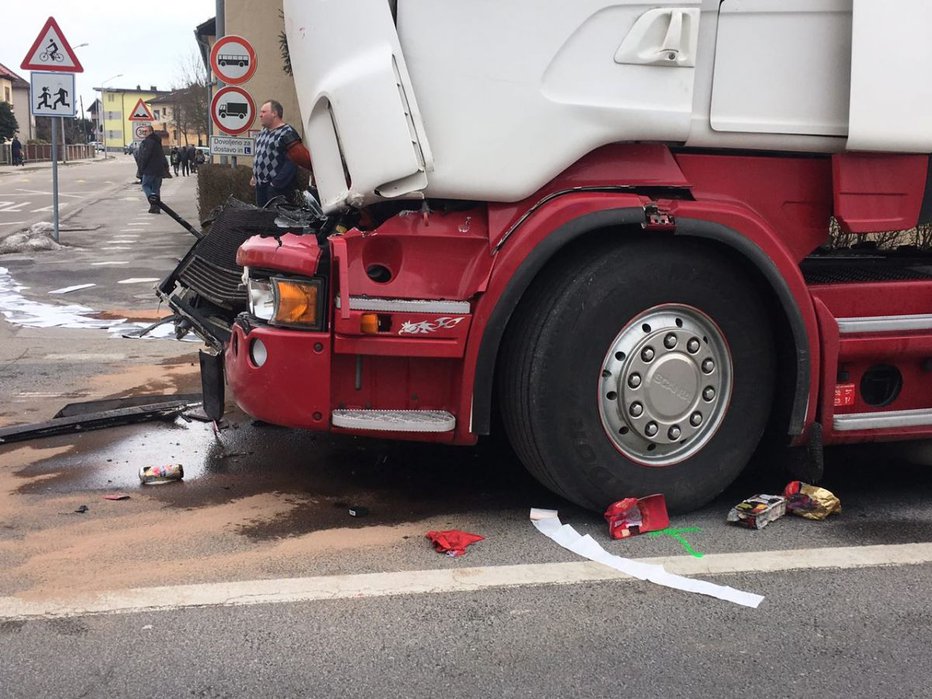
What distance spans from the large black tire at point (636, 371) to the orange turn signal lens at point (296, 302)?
747 mm

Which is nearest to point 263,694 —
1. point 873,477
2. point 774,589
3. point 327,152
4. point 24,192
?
point 774,589

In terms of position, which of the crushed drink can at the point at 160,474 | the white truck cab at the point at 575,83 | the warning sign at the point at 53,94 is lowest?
the crushed drink can at the point at 160,474

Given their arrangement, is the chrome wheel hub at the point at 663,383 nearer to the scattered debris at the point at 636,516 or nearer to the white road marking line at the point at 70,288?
the scattered debris at the point at 636,516

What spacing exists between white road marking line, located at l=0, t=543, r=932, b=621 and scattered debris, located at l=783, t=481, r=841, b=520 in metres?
0.31

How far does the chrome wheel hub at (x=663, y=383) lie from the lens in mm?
3883

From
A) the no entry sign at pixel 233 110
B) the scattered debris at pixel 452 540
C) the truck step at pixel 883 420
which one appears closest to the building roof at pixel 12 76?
the no entry sign at pixel 233 110

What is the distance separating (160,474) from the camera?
462cm

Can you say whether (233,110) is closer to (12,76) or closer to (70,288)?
(70,288)

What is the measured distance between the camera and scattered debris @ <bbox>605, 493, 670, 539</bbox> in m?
3.91

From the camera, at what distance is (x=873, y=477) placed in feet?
15.8

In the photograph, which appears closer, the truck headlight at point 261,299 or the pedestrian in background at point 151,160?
A: the truck headlight at point 261,299

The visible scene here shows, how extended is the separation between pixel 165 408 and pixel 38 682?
3.12 metres

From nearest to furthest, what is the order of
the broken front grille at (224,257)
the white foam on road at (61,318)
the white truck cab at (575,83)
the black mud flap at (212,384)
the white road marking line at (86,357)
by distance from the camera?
1. the white truck cab at (575,83)
2. the black mud flap at (212,384)
3. the broken front grille at (224,257)
4. the white road marking line at (86,357)
5. the white foam on road at (61,318)

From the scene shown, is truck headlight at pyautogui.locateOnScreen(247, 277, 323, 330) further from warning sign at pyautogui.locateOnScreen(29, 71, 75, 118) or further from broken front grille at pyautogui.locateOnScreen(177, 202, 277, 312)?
warning sign at pyautogui.locateOnScreen(29, 71, 75, 118)
